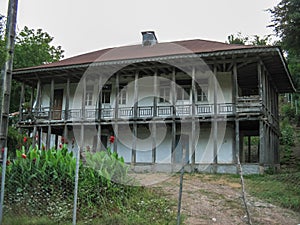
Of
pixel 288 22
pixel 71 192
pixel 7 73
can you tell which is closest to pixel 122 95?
pixel 288 22

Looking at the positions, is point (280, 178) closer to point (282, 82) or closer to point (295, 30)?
point (295, 30)

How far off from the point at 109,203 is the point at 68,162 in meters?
1.34

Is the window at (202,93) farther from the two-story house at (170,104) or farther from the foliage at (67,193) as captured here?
the foliage at (67,193)

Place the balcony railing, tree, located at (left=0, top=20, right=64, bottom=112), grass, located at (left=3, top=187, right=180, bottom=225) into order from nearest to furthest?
1. grass, located at (left=3, top=187, right=180, bottom=225)
2. the balcony railing
3. tree, located at (left=0, top=20, right=64, bottom=112)

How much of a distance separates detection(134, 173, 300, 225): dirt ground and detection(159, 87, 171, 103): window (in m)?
7.98

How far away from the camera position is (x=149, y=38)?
971 inches


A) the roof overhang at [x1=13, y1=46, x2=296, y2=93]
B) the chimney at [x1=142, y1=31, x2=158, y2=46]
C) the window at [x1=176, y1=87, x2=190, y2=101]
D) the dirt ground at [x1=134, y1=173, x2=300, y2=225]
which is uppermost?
the chimney at [x1=142, y1=31, x2=158, y2=46]

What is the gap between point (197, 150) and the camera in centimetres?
1975

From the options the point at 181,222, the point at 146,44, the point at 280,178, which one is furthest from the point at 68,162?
the point at 146,44

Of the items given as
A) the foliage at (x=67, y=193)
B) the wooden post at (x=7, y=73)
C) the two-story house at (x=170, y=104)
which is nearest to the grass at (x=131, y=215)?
the foliage at (x=67, y=193)

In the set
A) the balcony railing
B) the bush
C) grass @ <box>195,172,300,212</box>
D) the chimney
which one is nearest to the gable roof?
the chimney

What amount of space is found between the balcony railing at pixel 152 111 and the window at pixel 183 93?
33.2 inches

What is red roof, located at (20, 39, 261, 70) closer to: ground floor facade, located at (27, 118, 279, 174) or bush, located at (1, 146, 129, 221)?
ground floor facade, located at (27, 118, 279, 174)

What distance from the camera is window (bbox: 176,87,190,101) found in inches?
797
